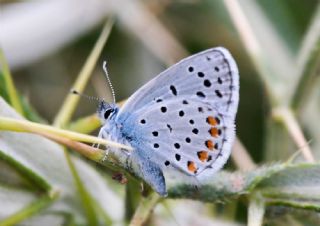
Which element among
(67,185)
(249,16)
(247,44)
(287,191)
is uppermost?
(249,16)

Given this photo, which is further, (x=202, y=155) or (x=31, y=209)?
(x=202, y=155)

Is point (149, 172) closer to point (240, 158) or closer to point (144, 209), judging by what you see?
point (144, 209)

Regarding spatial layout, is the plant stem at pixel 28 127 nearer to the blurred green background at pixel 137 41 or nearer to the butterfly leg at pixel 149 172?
the butterfly leg at pixel 149 172

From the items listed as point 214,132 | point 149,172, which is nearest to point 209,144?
point 214,132

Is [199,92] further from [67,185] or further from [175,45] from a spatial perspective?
[175,45]

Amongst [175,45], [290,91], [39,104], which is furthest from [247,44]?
[39,104]

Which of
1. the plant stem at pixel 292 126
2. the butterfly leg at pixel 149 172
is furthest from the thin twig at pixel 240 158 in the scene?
the butterfly leg at pixel 149 172
